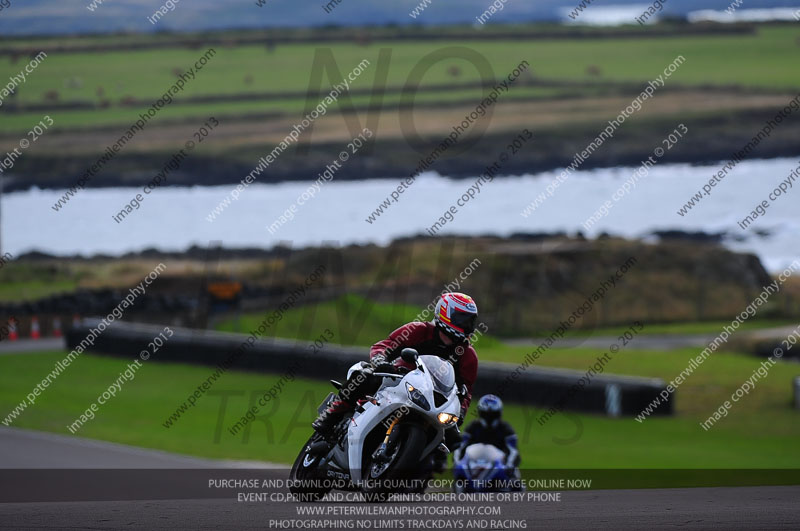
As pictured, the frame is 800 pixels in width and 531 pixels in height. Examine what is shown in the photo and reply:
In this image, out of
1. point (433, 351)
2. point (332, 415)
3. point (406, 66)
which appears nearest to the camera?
point (433, 351)

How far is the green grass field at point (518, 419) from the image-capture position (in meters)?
18.9

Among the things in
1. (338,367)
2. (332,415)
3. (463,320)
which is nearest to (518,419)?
(338,367)

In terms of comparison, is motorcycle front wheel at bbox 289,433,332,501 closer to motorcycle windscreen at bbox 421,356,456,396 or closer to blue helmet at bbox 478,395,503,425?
motorcycle windscreen at bbox 421,356,456,396

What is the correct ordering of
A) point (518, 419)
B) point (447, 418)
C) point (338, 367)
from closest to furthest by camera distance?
point (447, 418) < point (518, 419) < point (338, 367)

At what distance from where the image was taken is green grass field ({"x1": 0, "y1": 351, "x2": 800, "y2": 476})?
18.9 m

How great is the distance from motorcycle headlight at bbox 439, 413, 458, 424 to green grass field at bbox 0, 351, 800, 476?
8844mm

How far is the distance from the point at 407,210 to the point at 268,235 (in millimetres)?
7074

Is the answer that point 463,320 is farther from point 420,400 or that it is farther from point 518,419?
point 518,419

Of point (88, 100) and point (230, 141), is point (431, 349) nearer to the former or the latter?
point (88, 100)

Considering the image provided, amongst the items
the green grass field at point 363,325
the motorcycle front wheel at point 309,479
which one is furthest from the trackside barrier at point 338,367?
the motorcycle front wheel at point 309,479

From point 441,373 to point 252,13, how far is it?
247 ft

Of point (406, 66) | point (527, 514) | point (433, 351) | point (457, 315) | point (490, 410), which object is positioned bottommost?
point (527, 514)

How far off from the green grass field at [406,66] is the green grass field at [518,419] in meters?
38.8

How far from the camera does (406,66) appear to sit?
79.2 meters
